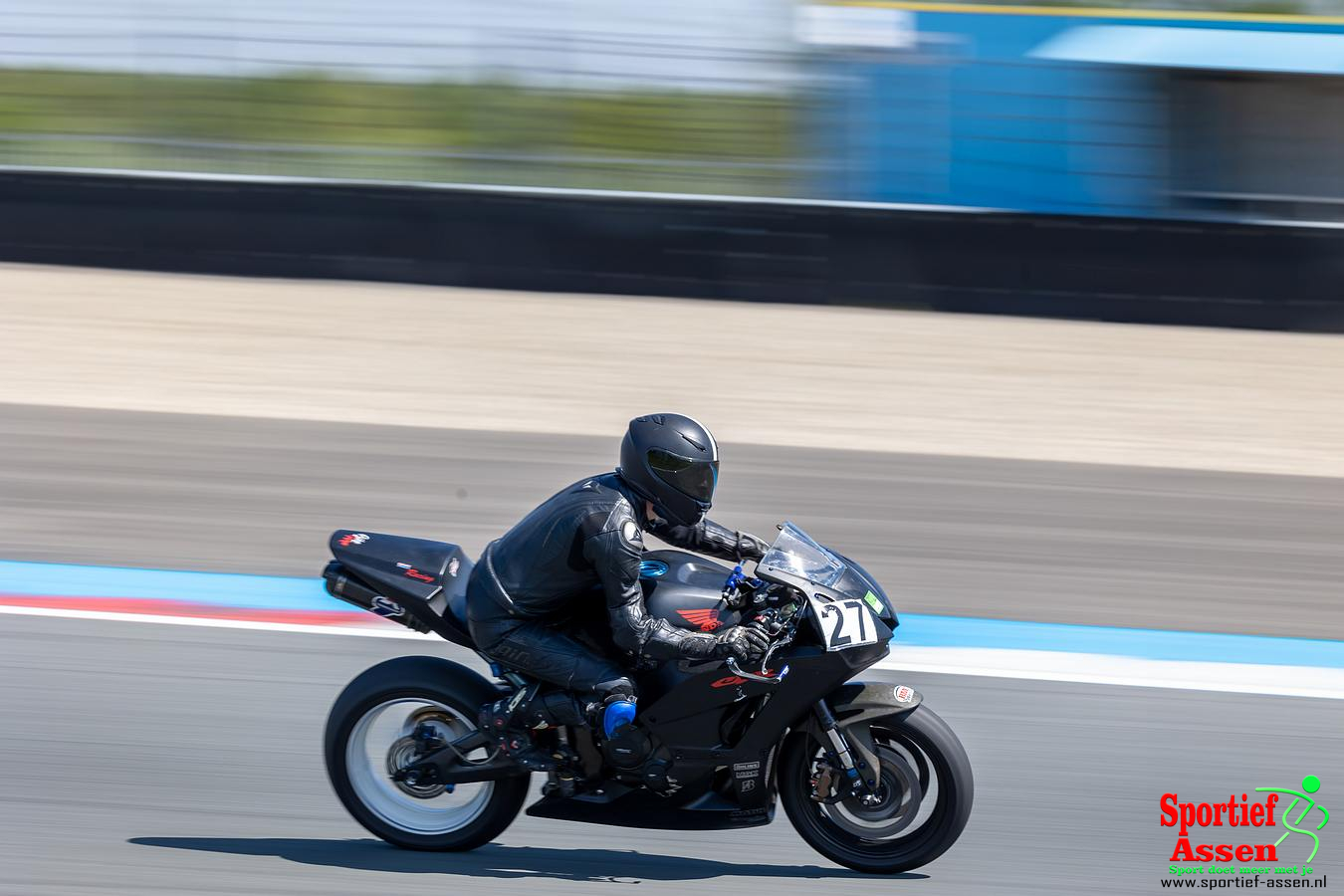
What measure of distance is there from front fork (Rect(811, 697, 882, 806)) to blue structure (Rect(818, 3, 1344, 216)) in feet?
37.4

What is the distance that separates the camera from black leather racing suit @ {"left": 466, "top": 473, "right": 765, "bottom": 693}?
4.66 metres

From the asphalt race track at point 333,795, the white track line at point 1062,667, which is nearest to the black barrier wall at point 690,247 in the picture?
the white track line at point 1062,667

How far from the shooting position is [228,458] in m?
9.84

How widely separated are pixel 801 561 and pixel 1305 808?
2247 millimetres

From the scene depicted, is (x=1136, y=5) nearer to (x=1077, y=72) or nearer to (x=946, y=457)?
(x=1077, y=72)

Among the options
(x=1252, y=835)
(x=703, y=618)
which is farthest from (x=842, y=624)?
(x=1252, y=835)

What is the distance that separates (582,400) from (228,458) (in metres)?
2.96

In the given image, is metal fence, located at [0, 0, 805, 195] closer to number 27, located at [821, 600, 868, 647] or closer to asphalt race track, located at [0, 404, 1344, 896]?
asphalt race track, located at [0, 404, 1344, 896]

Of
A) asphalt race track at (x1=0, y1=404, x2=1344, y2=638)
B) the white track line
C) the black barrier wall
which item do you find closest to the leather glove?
the white track line

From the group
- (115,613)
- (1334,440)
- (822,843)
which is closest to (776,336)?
(1334,440)

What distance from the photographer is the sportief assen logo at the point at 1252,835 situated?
16.7 ft

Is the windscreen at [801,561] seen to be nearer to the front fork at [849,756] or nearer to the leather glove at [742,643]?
the leather glove at [742,643]

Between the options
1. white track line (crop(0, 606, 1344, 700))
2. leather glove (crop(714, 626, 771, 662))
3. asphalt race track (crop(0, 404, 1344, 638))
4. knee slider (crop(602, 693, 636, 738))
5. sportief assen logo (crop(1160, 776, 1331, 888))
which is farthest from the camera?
asphalt race track (crop(0, 404, 1344, 638))

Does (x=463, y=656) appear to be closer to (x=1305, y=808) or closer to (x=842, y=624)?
(x=842, y=624)
